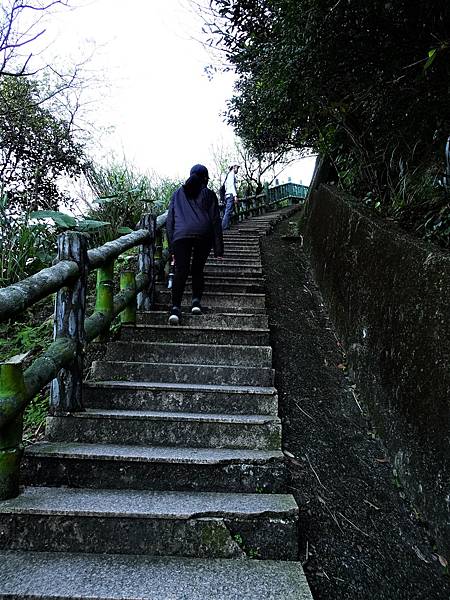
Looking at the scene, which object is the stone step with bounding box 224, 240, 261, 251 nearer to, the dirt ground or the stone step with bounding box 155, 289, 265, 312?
the stone step with bounding box 155, 289, 265, 312

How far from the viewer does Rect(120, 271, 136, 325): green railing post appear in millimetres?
3691

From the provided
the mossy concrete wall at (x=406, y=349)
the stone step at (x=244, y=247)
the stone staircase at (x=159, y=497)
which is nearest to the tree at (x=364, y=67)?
the mossy concrete wall at (x=406, y=349)

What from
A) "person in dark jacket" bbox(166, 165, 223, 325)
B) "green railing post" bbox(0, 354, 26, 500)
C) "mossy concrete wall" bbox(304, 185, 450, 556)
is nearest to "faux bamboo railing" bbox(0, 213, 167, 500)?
"green railing post" bbox(0, 354, 26, 500)

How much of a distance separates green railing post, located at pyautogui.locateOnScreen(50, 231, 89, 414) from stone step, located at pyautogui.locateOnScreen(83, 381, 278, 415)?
0.20 meters

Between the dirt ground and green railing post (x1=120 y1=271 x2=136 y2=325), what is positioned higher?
green railing post (x1=120 y1=271 x2=136 y2=325)

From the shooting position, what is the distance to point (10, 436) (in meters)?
2.05

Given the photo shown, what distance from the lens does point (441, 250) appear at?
2.48 m

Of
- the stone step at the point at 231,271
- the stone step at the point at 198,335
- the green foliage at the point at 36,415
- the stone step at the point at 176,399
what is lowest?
the green foliage at the point at 36,415

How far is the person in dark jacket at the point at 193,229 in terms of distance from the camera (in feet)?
13.5

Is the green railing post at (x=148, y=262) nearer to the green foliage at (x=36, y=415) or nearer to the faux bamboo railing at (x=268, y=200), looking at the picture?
the green foliage at (x=36, y=415)

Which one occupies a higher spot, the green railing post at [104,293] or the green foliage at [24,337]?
the green railing post at [104,293]

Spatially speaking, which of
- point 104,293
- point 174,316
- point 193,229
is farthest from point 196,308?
point 104,293

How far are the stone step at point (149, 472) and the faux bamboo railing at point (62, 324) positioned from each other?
0.72 feet

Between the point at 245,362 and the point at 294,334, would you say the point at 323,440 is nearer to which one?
the point at 245,362
